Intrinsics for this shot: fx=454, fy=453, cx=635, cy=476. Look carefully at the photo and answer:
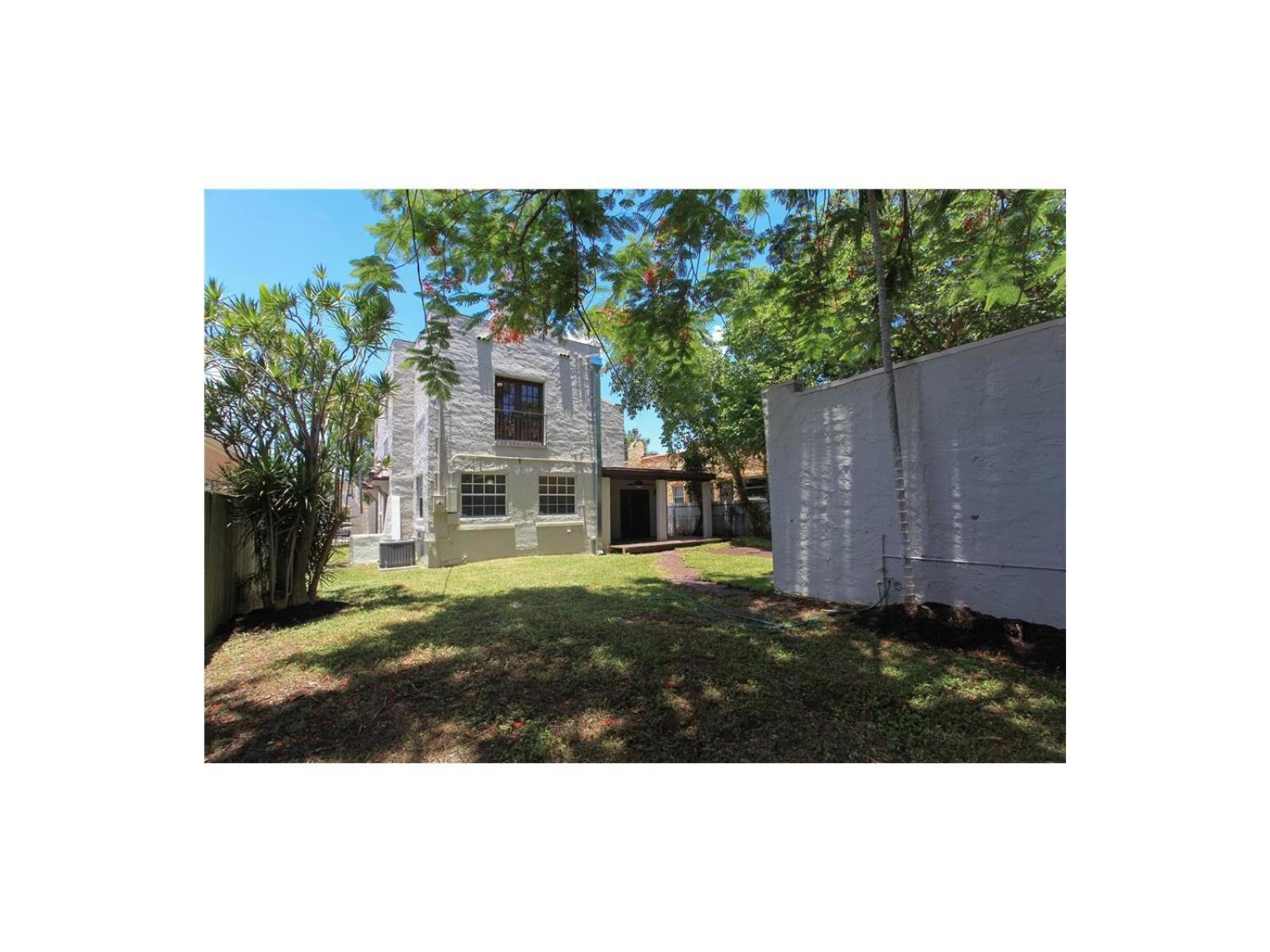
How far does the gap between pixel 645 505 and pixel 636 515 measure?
0.45 meters

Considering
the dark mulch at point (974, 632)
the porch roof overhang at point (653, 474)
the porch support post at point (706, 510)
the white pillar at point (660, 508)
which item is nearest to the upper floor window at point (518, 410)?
the porch roof overhang at point (653, 474)

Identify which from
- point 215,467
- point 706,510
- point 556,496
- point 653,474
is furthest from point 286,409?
point 706,510

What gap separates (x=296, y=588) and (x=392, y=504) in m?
6.25

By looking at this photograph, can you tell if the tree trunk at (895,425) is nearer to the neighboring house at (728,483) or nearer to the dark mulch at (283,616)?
the dark mulch at (283,616)

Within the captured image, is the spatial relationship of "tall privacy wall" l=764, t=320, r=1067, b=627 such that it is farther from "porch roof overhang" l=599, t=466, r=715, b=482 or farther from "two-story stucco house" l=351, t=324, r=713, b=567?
"porch roof overhang" l=599, t=466, r=715, b=482

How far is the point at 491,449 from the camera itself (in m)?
10.0

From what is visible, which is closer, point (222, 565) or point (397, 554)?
point (222, 565)

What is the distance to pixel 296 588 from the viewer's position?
551 centimetres

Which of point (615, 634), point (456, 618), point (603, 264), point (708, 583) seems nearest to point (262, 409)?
point (456, 618)

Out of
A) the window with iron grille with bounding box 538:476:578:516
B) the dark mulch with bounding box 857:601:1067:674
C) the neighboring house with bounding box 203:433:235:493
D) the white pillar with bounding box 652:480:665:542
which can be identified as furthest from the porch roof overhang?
the dark mulch with bounding box 857:601:1067:674

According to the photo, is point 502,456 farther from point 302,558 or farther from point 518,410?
point 302,558

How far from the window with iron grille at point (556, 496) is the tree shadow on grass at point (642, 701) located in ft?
20.8
